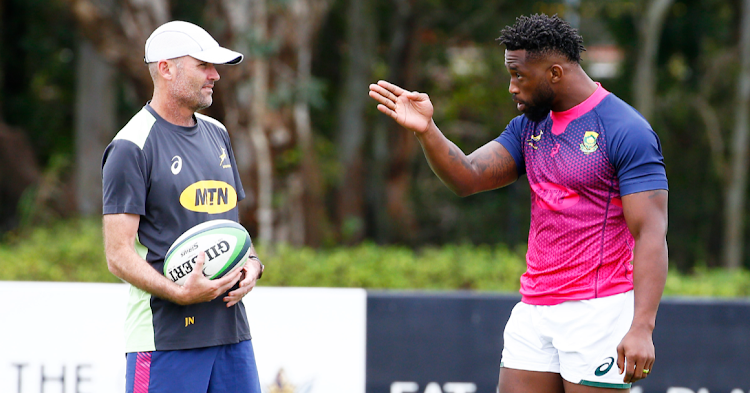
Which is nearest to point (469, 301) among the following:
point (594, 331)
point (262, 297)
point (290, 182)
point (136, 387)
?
point (262, 297)

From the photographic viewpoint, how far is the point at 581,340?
2.96m

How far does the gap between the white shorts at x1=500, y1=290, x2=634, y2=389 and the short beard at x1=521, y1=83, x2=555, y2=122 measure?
776 mm

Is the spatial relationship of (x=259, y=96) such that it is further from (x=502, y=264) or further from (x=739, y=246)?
(x=739, y=246)

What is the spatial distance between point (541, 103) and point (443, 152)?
461 mm

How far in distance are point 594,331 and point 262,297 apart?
96.0 inches

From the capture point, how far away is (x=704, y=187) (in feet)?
55.3

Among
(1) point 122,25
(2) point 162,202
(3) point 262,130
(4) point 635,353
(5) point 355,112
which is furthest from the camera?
(5) point 355,112

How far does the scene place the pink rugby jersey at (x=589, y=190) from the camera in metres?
2.83

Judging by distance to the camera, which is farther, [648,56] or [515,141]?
[648,56]

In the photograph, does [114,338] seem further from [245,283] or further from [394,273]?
[394,273]

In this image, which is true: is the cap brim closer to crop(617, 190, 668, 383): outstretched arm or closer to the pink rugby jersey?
the pink rugby jersey

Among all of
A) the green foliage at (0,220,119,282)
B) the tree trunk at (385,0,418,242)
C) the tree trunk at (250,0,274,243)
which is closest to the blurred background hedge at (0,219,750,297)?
the green foliage at (0,220,119,282)

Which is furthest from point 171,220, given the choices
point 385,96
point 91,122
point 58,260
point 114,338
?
point 91,122

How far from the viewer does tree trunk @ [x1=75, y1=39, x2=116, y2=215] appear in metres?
12.4
